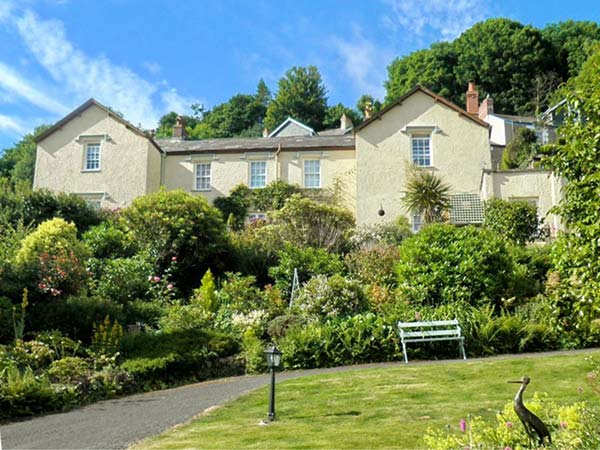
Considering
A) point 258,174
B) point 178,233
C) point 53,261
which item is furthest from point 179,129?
point 53,261

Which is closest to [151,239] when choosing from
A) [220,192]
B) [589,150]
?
[220,192]

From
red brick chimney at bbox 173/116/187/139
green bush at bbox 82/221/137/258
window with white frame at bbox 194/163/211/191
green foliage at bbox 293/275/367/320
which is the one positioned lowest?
green foliage at bbox 293/275/367/320

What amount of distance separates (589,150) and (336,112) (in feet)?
187

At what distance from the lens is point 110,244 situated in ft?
68.7

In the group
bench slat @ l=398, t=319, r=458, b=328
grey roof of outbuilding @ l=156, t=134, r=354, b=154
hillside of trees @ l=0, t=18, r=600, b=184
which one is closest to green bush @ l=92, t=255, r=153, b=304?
bench slat @ l=398, t=319, r=458, b=328

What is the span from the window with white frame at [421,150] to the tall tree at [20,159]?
40.4m

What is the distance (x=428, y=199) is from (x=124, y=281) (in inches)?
538

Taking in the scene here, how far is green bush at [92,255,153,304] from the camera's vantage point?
1642 cm

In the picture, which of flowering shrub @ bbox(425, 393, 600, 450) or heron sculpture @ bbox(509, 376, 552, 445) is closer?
flowering shrub @ bbox(425, 393, 600, 450)

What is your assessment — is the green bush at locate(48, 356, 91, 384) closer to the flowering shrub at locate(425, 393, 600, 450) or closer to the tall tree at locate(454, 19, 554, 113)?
the flowering shrub at locate(425, 393, 600, 450)

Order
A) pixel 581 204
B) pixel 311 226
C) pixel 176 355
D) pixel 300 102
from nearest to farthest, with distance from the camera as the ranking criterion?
1. pixel 581 204
2. pixel 176 355
3. pixel 311 226
4. pixel 300 102

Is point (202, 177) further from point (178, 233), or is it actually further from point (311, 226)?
point (178, 233)

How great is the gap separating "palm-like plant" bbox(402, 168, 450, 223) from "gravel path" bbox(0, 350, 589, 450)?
15.2m

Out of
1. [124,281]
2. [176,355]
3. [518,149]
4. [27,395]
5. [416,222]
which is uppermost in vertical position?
[518,149]
